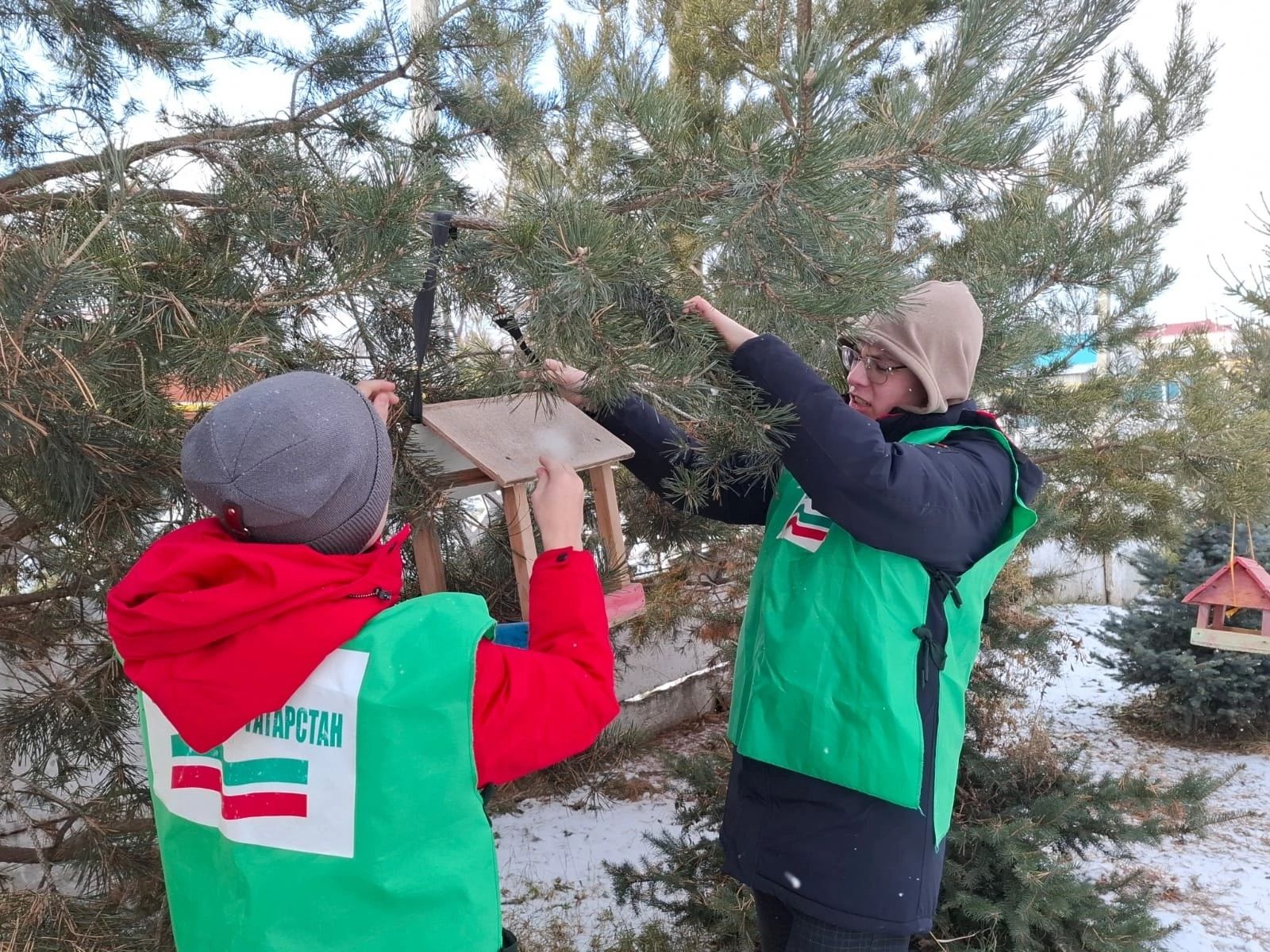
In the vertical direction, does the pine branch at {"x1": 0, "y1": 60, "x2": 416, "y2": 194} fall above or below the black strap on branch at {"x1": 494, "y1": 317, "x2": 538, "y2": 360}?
above

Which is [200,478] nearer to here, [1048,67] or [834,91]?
[834,91]

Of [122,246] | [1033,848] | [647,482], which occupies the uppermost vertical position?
[122,246]

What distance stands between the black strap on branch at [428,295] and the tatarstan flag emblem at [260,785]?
529 mm

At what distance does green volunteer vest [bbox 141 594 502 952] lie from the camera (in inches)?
37.6

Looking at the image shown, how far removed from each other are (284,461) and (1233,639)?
10.7 ft

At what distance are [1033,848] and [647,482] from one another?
183 cm

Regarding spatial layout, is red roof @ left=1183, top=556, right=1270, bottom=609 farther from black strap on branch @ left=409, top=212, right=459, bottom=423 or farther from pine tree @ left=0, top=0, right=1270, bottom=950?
black strap on branch @ left=409, top=212, right=459, bottom=423

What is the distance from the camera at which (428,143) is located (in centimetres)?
192

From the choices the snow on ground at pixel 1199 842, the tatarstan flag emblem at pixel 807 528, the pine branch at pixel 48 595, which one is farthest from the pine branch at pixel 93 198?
the snow on ground at pixel 1199 842

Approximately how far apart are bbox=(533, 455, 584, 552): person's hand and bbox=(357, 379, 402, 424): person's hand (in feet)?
0.78

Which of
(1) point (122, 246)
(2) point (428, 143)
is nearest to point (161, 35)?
(2) point (428, 143)

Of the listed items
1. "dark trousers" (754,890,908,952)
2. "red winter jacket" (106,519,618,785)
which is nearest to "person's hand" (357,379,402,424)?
"red winter jacket" (106,519,618,785)

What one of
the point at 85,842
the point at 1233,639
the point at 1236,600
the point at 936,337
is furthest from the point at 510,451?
the point at 1233,639

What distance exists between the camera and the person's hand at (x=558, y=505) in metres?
1.17
